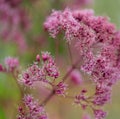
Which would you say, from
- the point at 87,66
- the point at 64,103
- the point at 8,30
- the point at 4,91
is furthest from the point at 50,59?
the point at 64,103

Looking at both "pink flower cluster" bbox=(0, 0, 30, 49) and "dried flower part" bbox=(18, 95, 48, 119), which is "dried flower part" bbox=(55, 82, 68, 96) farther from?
"pink flower cluster" bbox=(0, 0, 30, 49)

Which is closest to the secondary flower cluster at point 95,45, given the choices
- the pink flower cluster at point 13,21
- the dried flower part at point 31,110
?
the dried flower part at point 31,110

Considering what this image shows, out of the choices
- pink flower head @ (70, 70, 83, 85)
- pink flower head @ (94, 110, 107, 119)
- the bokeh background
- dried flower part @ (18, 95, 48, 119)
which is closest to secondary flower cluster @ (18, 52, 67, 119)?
dried flower part @ (18, 95, 48, 119)

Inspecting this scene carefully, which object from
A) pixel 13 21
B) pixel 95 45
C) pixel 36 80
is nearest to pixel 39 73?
pixel 36 80

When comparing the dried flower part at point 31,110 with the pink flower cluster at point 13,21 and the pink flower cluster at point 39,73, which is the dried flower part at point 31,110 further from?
the pink flower cluster at point 13,21

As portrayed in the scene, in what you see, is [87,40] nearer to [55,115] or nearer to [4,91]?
[4,91]

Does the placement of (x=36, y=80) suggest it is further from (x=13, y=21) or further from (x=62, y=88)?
(x=13, y=21)
